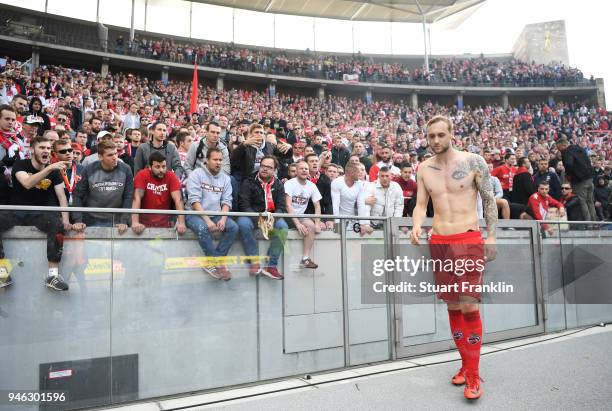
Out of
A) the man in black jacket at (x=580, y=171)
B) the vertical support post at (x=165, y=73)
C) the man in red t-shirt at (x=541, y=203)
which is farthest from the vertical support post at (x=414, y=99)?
the man in red t-shirt at (x=541, y=203)

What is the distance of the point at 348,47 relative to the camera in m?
34.5

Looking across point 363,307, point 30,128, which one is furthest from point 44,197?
point 30,128

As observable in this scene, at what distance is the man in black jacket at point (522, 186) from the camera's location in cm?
786

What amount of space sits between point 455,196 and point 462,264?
544 mm

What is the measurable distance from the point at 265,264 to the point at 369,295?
1.12 m

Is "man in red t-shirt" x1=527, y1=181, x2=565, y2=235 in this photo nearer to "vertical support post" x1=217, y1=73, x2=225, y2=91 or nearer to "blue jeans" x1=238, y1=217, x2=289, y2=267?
"blue jeans" x1=238, y1=217, x2=289, y2=267

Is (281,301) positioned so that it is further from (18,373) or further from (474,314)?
(18,373)

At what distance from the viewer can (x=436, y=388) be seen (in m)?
3.27

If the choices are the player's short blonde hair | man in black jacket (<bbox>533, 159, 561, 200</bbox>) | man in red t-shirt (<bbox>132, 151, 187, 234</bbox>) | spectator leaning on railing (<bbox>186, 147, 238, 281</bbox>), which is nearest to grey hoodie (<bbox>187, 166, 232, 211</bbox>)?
spectator leaning on railing (<bbox>186, 147, 238, 281</bbox>)

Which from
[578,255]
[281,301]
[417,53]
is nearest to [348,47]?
[417,53]

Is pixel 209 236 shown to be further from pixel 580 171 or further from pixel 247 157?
pixel 580 171

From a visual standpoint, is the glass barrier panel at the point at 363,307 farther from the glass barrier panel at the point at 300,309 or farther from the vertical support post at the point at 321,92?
the vertical support post at the point at 321,92

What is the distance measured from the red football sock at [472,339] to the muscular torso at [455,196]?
68cm

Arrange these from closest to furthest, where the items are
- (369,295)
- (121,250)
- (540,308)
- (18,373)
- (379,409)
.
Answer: (18,373) → (379,409) → (121,250) → (369,295) → (540,308)
